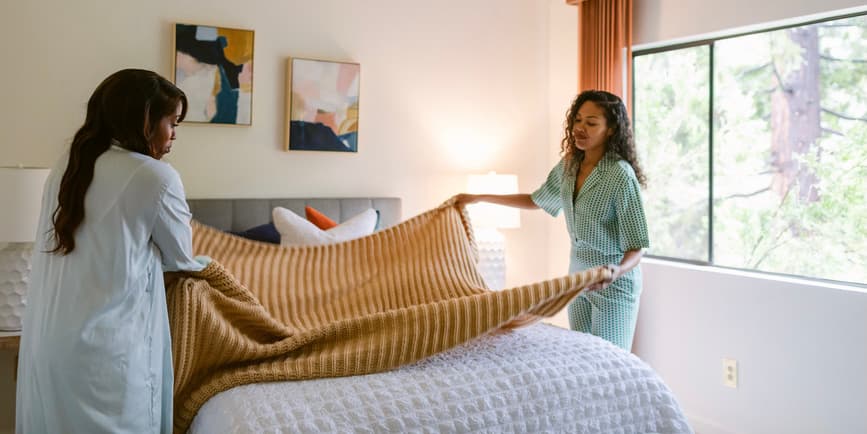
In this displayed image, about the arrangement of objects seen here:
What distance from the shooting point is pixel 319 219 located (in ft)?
12.2

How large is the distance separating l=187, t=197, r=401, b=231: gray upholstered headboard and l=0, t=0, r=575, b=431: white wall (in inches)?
3.9

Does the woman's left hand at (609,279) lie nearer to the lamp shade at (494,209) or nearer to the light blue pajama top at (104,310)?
the light blue pajama top at (104,310)

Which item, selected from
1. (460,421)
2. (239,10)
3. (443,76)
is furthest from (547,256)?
(460,421)

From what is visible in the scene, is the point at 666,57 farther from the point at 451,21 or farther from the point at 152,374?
the point at 152,374

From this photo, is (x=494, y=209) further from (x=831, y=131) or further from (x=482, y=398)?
(x=482, y=398)

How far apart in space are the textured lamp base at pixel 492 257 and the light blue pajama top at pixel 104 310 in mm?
2486

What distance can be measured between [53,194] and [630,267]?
1.83 metres

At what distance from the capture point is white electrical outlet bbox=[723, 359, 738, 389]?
3.61 metres

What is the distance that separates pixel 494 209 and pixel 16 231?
2475 mm

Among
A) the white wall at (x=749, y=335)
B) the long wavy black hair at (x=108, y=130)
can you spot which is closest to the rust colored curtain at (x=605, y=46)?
the white wall at (x=749, y=335)

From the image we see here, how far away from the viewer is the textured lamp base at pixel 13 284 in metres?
2.82

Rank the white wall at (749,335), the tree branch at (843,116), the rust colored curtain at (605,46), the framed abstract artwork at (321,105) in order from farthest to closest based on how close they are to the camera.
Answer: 1. the rust colored curtain at (605,46)
2. the framed abstract artwork at (321,105)
3. the tree branch at (843,116)
4. the white wall at (749,335)

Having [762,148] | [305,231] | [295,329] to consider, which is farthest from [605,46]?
[295,329]

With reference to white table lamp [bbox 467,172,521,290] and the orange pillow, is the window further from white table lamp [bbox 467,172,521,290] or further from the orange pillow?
the orange pillow
